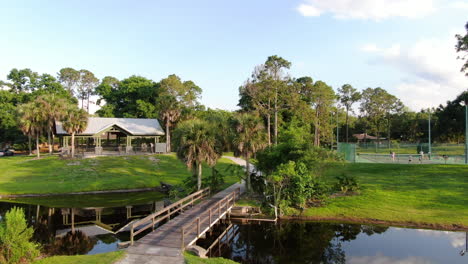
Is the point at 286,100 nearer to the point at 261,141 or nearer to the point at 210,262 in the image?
the point at 261,141

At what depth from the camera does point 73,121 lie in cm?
3938

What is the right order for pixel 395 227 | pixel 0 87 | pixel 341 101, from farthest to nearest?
1. pixel 341 101
2. pixel 0 87
3. pixel 395 227

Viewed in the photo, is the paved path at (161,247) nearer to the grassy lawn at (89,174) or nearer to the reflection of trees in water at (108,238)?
the reflection of trees in water at (108,238)

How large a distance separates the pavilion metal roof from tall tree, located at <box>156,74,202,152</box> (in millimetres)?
2390

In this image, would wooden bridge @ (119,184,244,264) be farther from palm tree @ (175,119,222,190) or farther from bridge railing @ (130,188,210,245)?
palm tree @ (175,119,222,190)

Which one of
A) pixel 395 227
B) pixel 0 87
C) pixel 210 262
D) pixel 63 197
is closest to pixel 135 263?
pixel 210 262

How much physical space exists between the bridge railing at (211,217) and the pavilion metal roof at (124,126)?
2808 centimetres

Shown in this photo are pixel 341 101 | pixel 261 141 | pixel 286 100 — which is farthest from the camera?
pixel 341 101

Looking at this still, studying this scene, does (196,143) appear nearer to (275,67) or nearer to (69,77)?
(275,67)

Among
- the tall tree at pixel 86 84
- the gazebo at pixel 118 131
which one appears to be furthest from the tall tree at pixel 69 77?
the gazebo at pixel 118 131

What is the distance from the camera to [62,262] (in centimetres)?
1101

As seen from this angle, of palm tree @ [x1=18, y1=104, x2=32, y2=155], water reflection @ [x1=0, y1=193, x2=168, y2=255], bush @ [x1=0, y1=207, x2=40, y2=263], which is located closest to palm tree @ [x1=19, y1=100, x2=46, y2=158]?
palm tree @ [x1=18, y1=104, x2=32, y2=155]

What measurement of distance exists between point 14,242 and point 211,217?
28.7 feet

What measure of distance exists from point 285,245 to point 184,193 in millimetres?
10488
